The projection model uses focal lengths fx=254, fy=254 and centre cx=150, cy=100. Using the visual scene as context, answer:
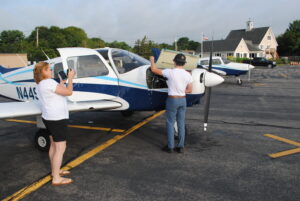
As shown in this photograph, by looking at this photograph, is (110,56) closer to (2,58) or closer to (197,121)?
(197,121)

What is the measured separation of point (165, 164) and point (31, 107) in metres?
2.77

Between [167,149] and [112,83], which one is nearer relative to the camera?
[167,149]

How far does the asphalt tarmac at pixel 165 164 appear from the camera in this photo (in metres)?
3.58

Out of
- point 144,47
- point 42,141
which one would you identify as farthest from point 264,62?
→ point 42,141

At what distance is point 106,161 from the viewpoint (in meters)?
4.74

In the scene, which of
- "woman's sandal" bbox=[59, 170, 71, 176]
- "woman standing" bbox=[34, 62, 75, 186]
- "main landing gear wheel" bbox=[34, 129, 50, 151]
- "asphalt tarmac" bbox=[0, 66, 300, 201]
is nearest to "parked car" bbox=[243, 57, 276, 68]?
"asphalt tarmac" bbox=[0, 66, 300, 201]

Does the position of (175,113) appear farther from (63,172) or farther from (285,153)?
(285,153)

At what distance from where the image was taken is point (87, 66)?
6211mm

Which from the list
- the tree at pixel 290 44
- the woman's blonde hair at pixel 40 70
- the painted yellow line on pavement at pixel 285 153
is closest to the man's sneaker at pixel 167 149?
the painted yellow line on pavement at pixel 285 153

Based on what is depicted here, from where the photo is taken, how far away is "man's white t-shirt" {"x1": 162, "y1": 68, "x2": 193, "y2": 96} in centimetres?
476

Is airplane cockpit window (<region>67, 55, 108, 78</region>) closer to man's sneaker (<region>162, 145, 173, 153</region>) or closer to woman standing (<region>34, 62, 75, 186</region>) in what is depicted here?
man's sneaker (<region>162, 145, 173, 153</region>)

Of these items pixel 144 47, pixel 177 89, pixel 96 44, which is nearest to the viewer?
pixel 177 89

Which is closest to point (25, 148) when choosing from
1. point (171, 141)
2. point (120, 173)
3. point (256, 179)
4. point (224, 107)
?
point (120, 173)

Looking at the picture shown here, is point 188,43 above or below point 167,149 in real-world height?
above
